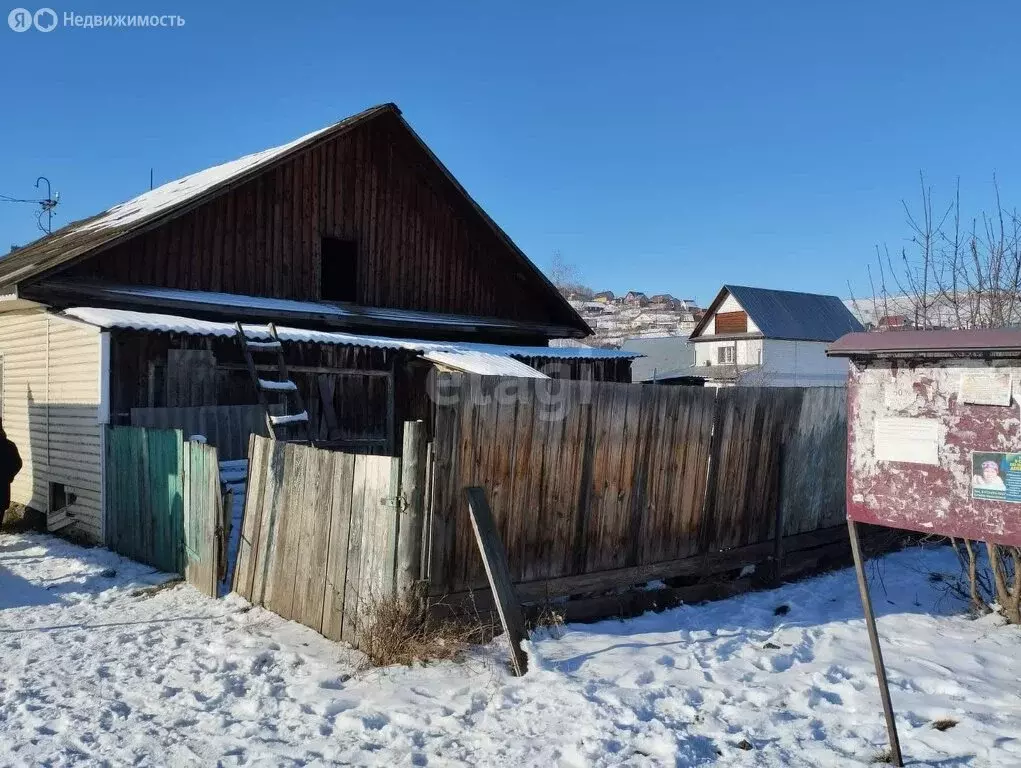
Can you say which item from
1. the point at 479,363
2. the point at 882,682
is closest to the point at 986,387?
the point at 882,682

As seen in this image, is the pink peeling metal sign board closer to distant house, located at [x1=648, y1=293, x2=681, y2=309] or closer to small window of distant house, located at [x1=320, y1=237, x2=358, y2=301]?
small window of distant house, located at [x1=320, y1=237, x2=358, y2=301]

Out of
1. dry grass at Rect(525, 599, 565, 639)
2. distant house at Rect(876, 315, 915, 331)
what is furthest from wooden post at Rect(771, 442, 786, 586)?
dry grass at Rect(525, 599, 565, 639)

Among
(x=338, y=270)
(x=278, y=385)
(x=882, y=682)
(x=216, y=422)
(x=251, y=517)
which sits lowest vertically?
(x=251, y=517)

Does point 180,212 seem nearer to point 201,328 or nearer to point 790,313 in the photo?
point 201,328

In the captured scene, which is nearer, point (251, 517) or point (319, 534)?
point (319, 534)

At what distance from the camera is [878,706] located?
4.80 meters

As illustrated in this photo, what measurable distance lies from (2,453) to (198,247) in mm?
4605

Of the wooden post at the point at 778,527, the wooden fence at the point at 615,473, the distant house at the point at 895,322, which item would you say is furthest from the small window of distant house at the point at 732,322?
the wooden post at the point at 778,527

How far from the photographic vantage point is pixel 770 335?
45.2 metres

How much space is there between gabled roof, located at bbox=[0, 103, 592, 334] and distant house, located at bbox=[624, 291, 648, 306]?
345ft

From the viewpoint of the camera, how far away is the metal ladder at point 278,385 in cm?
1016

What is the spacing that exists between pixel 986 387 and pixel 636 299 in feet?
415

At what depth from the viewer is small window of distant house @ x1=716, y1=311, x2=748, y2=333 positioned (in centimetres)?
4622

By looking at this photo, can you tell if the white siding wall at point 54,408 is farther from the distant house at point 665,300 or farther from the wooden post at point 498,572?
the distant house at point 665,300
